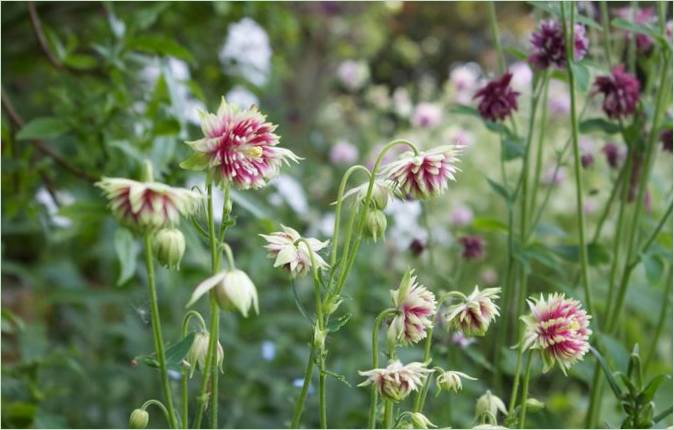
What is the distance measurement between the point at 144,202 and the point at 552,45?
0.71m

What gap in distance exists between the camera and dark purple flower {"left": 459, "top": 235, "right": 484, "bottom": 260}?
1.37 metres

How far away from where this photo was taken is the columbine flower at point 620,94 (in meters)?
1.11

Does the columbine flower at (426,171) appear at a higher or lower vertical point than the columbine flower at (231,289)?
higher

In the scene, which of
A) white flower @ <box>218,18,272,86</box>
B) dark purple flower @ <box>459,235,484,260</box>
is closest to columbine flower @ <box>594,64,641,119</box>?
dark purple flower @ <box>459,235,484,260</box>

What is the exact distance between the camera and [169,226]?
588mm

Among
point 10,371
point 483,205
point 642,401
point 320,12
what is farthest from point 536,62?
point 320,12

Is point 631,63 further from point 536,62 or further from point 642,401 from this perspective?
point 642,401

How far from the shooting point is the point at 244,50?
86.2 inches

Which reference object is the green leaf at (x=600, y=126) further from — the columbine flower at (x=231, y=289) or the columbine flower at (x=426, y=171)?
the columbine flower at (x=231, y=289)

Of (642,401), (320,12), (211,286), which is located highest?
(320,12)

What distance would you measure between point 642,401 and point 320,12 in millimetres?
2861

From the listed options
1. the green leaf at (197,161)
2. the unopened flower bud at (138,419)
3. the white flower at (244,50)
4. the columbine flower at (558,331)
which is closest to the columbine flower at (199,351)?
the unopened flower bud at (138,419)

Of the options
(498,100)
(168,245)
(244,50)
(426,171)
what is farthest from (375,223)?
(244,50)

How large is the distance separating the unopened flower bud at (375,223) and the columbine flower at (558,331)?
5.2 inches
